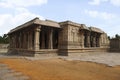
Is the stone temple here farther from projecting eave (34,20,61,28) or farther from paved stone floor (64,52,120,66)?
paved stone floor (64,52,120,66)

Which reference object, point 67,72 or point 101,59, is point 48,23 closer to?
point 101,59

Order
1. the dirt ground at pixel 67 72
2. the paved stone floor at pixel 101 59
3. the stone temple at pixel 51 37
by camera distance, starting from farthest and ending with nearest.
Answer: the stone temple at pixel 51 37
the paved stone floor at pixel 101 59
the dirt ground at pixel 67 72

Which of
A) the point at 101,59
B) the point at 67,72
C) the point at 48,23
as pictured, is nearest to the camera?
the point at 67,72

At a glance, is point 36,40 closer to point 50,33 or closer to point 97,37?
point 50,33

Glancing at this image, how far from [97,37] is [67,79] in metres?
26.2

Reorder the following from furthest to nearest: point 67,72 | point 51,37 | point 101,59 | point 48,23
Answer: point 51,37, point 48,23, point 101,59, point 67,72

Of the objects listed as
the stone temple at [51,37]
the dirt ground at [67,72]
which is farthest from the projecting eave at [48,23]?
the dirt ground at [67,72]

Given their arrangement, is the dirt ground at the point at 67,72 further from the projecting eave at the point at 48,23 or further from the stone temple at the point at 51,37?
the projecting eave at the point at 48,23

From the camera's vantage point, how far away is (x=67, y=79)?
354 inches

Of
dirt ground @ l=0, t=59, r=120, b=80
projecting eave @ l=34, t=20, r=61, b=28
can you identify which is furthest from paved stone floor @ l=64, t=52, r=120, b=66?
projecting eave @ l=34, t=20, r=61, b=28

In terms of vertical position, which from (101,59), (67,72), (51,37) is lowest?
(67,72)

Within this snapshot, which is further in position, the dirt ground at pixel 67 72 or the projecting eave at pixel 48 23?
the projecting eave at pixel 48 23

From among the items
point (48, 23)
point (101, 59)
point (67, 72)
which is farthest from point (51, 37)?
point (67, 72)

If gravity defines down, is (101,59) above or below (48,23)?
below
